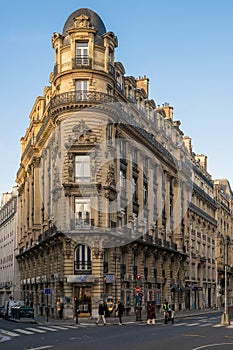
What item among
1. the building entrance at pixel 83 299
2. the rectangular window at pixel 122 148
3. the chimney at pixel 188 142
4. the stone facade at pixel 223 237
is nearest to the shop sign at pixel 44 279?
the building entrance at pixel 83 299

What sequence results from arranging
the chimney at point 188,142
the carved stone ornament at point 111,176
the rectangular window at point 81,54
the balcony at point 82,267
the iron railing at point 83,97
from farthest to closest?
the chimney at point 188,142, the rectangular window at point 81,54, the iron railing at point 83,97, the carved stone ornament at point 111,176, the balcony at point 82,267

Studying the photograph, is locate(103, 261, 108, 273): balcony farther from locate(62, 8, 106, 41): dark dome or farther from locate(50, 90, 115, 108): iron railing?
locate(62, 8, 106, 41): dark dome

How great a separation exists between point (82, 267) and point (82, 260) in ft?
1.95

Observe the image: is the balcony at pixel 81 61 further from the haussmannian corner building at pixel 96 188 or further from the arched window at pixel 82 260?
the arched window at pixel 82 260

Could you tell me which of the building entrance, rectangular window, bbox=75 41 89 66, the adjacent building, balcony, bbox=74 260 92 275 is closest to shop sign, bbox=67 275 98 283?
balcony, bbox=74 260 92 275

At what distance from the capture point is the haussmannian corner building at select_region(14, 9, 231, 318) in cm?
5253

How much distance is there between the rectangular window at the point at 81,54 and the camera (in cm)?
5528

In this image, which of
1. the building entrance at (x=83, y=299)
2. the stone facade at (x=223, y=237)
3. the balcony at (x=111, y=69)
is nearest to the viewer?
the building entrance at (x=83, y=299)

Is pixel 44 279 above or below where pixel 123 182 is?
below

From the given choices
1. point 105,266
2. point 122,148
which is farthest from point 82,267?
point 122,148

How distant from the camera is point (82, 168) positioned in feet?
177

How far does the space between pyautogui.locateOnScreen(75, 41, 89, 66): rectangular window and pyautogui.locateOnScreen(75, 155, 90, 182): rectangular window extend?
8577 millimetres

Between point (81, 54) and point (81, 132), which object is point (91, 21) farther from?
point (81, 132)

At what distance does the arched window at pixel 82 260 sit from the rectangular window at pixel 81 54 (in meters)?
16.4
